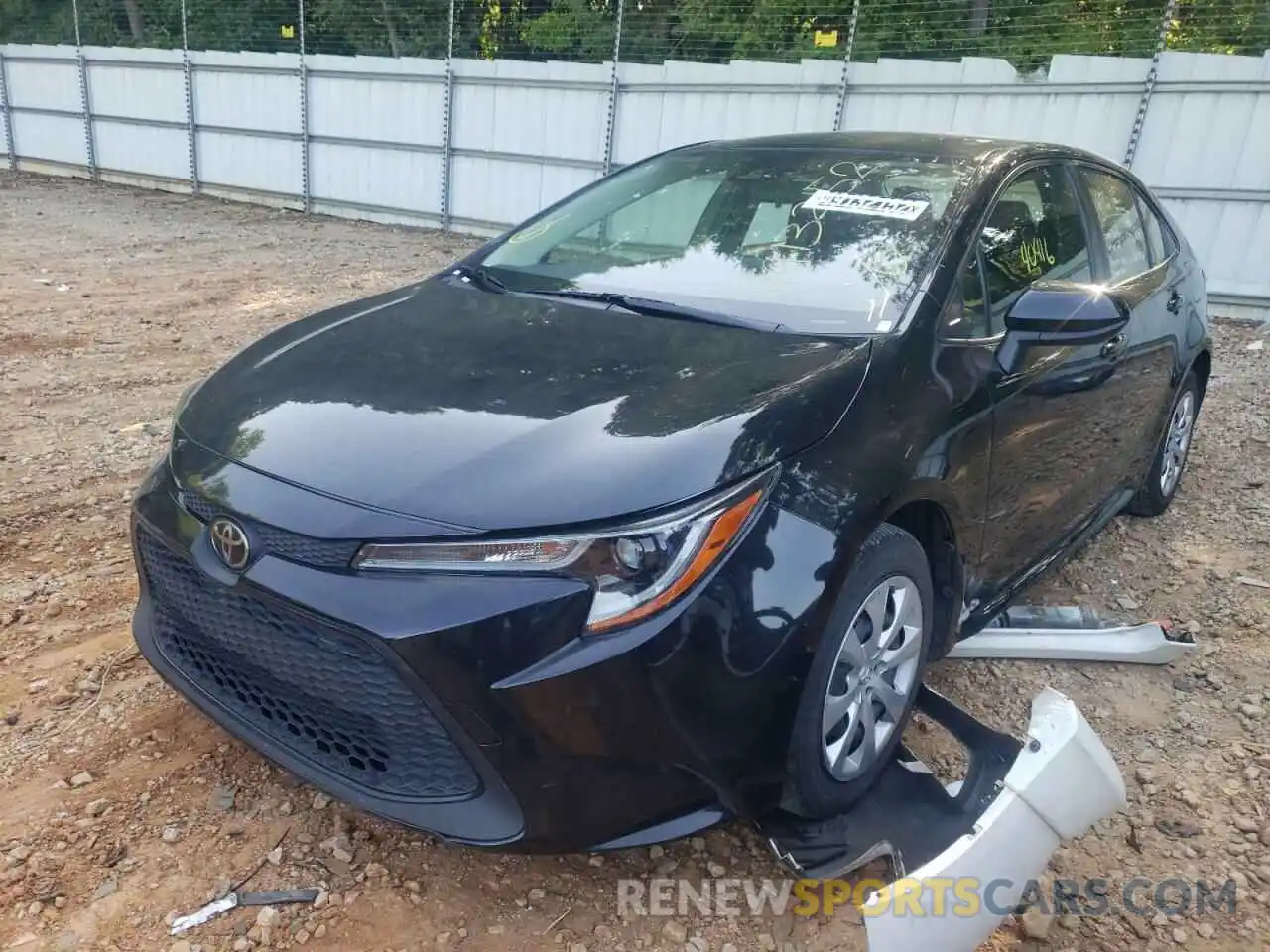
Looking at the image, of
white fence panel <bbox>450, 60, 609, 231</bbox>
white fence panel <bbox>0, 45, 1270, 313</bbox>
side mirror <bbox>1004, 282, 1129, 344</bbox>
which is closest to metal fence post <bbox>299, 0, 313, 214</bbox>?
white fence panel <bbox>0, 45, 1270, 313</bbox>

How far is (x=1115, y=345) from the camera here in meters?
3.07

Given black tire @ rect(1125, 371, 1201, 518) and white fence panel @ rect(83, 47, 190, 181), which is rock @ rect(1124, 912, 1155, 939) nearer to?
black tire @ rect(1125, 371, 1201, 518)

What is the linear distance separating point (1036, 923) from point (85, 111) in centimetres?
1919

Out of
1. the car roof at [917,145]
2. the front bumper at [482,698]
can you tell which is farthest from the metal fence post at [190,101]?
the front bumper at [482,698]

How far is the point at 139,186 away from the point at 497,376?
16859 mm

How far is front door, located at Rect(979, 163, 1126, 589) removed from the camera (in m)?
2.57

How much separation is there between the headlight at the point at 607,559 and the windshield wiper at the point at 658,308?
0.88 m

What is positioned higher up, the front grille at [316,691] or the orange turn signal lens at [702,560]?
the orange turn signal lens at [702,560]

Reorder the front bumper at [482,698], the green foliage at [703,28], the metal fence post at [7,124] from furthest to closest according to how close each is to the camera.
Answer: the metal fence post at [7,124] → the green foliage at [703,28] → the front bumper at [482,698]

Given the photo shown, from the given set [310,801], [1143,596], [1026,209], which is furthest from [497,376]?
[1143,596]

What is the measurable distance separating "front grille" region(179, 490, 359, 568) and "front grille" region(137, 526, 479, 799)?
0.11 metres

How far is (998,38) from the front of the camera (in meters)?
10.3

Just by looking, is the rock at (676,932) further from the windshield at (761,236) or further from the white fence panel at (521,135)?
the white fence panel at (521,135)

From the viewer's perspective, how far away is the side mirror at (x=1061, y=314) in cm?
251
